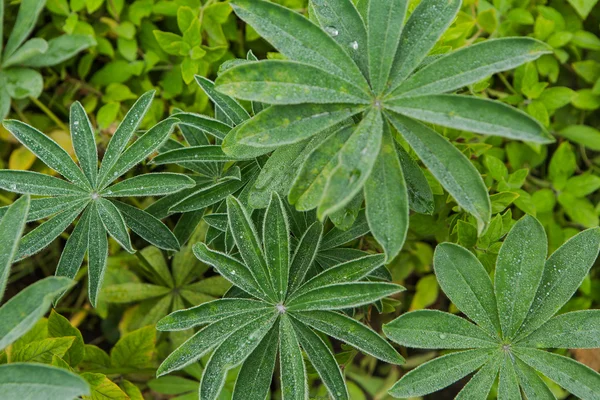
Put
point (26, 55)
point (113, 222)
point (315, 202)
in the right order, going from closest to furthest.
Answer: point (315, 202), point (113, 222), point (26, 55)

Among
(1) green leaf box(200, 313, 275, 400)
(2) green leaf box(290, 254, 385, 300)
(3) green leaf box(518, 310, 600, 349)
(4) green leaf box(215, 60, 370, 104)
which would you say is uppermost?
(4) green leaf box(215, 60, 370, 104)

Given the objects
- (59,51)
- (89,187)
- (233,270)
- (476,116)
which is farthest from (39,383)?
(59,51)

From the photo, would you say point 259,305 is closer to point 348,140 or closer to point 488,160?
point 348,140

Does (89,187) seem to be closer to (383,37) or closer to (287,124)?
(287,124)

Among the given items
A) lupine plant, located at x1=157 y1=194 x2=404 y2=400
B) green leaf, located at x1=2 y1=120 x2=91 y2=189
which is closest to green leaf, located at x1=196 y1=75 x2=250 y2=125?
lupine plant, located at x1=157 y1=194 x2=404 y2=400

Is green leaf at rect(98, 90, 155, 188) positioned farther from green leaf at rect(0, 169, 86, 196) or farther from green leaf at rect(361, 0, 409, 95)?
green leaf at rect(361, 0, 409, 95)

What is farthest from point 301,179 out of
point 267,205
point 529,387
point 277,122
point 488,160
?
point 488,160
